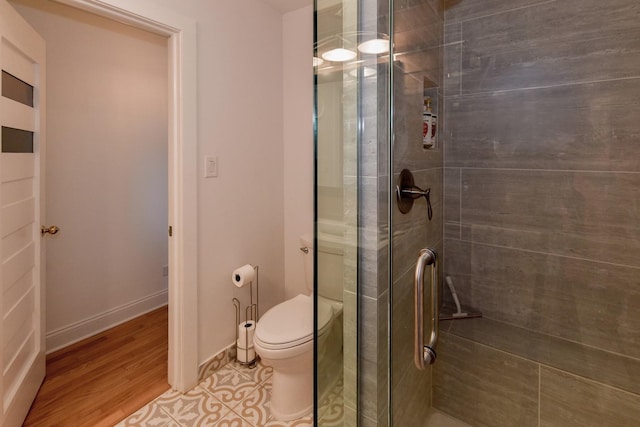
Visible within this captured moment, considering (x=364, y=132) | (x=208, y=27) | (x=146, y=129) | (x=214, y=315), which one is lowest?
(x=214, y=315)

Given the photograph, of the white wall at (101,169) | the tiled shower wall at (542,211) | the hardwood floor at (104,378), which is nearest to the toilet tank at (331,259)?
the tiled shower wall at (542,211)

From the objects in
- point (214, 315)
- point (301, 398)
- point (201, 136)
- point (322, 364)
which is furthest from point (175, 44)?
point (301, 398)

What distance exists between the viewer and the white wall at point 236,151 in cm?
181

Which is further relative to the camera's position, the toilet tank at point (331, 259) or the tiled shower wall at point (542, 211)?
the tiled shower wall at point (542, 211)

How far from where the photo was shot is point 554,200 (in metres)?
1.34

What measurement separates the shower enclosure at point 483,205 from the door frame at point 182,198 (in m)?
1.07

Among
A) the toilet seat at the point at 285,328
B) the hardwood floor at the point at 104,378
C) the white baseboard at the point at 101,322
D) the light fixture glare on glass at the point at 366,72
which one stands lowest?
the hardwood floor at the point at 104,378

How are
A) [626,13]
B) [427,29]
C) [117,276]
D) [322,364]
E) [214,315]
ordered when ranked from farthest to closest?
[117,276], [214,315], [427,29], [626,13], [322,364]

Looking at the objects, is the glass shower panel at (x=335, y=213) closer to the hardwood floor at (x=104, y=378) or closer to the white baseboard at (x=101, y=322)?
the hardwood floor at (x=104, y=378)

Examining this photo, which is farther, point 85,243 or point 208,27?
point 85,243

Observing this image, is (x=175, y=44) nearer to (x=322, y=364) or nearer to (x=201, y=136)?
(x=201, y=136)

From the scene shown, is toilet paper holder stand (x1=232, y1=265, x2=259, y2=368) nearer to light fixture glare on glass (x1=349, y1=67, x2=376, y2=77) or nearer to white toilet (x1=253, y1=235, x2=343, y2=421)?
white toilet (x1=253, y1=235, x2=343, y2=421)

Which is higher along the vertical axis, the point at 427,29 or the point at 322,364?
the point at 427,29

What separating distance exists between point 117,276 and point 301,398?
5.63ft
